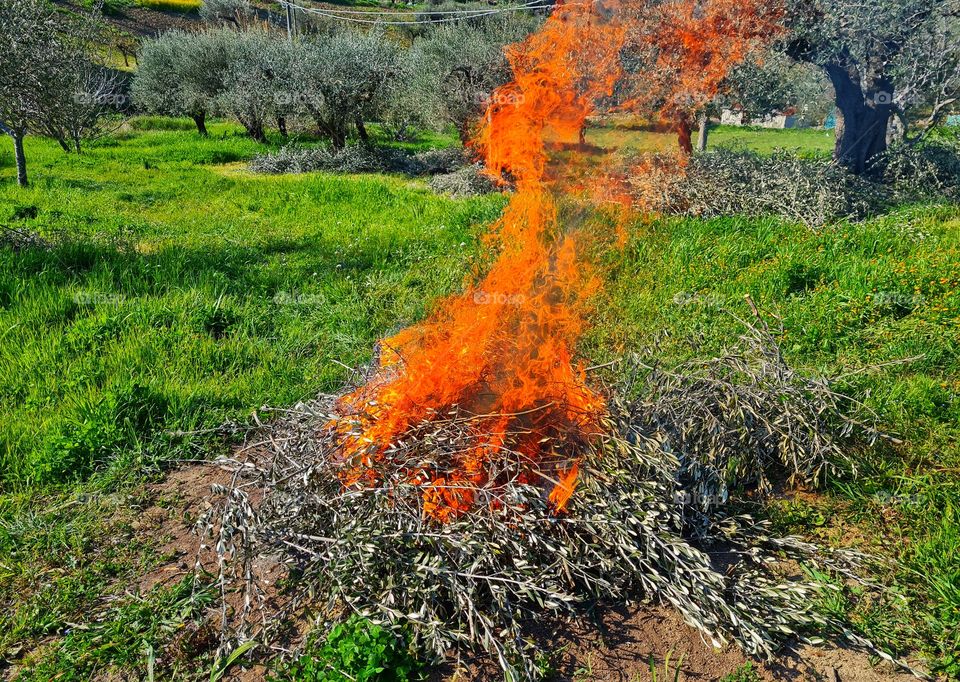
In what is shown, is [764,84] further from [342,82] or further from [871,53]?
[342,82]

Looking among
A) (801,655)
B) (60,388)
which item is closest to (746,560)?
(801,655)

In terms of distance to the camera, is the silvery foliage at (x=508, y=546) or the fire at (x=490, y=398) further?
the fire at (x=490, y=398)

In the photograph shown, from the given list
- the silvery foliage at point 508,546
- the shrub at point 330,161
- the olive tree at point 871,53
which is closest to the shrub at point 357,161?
the shrub at point 330,161

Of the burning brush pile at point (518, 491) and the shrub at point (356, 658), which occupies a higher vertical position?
the burning brush pile at point (518, 491)

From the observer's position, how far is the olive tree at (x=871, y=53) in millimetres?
8961

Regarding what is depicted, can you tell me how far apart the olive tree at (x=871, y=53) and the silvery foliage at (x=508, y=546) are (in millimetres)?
8390

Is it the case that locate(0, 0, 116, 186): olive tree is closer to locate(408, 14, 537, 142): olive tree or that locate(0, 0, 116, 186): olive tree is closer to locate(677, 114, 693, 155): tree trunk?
locate(408, 14, 537, 142): olive tree

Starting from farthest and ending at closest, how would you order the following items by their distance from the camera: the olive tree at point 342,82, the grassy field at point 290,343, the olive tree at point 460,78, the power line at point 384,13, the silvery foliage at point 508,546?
1. the power line at point 384,13
2. the olive tree at point 342,82
3. the olive tree at point 460,78
4. the grassy field at point 290,343
5. the silvery foliage at point 508,546

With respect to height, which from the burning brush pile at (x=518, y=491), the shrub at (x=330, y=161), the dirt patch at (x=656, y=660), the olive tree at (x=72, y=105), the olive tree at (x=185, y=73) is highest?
the olive tree at (x=185, y=73)

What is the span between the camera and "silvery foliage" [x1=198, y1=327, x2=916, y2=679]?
280 cm

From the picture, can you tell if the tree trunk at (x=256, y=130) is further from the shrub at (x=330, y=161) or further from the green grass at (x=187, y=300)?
the green grass at (x=187, y=300)

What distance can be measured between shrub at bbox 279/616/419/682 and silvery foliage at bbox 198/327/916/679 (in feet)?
0.30

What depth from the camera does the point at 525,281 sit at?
4348mm

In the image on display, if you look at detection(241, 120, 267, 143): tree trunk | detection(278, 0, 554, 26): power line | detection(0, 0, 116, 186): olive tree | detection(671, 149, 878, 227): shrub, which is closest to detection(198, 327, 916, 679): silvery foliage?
detection(671, 149, 878, 227): shrub
